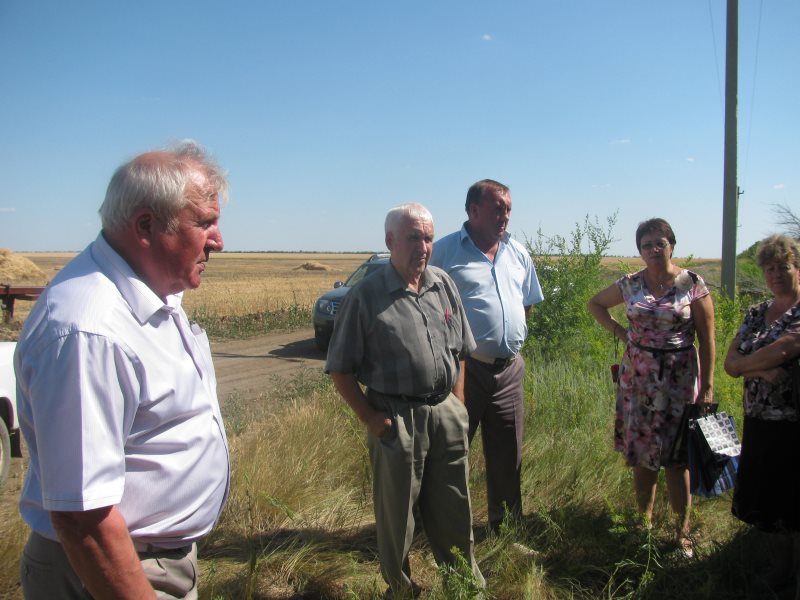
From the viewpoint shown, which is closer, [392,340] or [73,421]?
[73,421]

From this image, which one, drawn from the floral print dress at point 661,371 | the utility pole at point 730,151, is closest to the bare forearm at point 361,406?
the floral print dress at point 661,371

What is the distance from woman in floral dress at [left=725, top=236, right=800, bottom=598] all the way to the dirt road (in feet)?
19.3


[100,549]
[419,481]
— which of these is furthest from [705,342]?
[100,549]

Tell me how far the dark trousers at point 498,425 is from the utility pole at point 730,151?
5881 millimetres

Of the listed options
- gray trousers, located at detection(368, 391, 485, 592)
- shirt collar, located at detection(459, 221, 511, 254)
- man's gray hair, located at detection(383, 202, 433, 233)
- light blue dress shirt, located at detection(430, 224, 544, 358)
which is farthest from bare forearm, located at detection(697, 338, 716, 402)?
man's gray hair, located at detection(383, 202, 433, 233)

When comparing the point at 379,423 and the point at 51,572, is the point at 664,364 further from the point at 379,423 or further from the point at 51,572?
the point at 51,572

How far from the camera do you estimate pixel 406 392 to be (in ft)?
9.13

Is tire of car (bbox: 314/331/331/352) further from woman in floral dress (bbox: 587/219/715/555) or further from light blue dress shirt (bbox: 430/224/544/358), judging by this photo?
woman in floral dress (bbox: 587/219/715/555)

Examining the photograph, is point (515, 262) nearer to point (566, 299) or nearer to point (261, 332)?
point (566, 299)

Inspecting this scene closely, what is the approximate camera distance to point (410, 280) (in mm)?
2922

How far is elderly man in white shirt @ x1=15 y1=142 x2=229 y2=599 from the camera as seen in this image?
131cm

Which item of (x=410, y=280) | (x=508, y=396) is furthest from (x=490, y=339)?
(x=410, y=280)

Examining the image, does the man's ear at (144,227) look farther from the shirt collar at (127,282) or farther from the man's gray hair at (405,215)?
the man's gray hair at (405,215)

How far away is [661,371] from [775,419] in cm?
64
